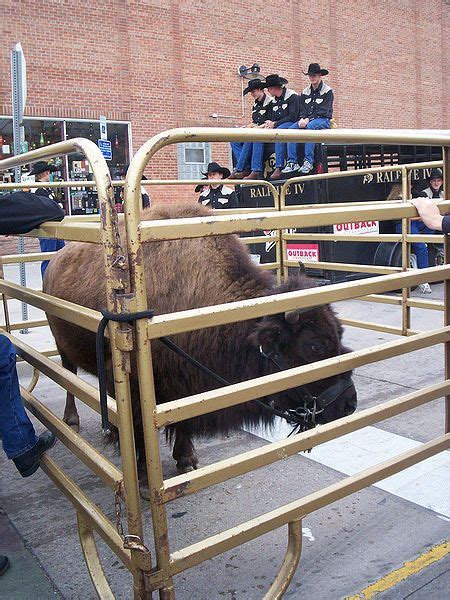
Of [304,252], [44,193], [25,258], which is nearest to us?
[25,258]

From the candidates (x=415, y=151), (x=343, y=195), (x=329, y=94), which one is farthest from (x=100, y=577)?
(x=415, y=151)

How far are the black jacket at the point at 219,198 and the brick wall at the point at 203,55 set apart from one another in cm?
699

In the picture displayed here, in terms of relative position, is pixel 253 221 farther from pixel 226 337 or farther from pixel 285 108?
pixel 285 108

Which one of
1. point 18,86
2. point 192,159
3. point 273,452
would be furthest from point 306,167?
point 192,159

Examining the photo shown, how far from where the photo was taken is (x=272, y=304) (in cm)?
239

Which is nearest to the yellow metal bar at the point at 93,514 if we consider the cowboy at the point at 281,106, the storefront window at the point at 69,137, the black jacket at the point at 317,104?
the cowboy at the point at 281,106

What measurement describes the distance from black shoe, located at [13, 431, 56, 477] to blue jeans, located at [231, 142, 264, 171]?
869cm

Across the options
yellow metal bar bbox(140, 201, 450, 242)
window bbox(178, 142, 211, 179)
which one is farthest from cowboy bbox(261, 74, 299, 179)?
yellow metal bar bbox(140, 201, 450, 242)

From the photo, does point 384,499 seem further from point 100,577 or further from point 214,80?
point 214,80

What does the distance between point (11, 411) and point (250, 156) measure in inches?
359

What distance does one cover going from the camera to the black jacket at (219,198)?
9.89m

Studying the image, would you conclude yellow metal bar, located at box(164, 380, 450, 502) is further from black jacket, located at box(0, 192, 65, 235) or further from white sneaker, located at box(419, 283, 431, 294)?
white sneaker, located at box(419, 283, 431, 294)

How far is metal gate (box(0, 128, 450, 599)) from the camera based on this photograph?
2.07m

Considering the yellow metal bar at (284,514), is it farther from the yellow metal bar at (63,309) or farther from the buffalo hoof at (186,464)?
the buffalo hoof at (186,464)
